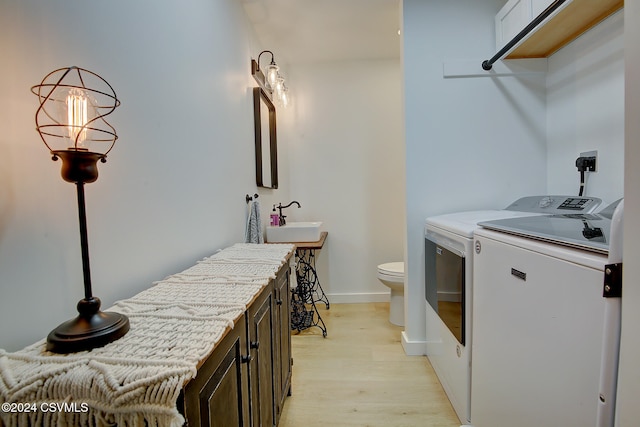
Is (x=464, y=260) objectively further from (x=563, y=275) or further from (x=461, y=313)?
(x=563, y=275)

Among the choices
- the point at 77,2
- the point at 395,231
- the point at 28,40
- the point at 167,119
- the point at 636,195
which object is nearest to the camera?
the point at 636,195

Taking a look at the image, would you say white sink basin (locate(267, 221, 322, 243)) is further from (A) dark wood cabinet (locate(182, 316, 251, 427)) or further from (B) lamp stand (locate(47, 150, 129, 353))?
(B) lamp stand (locate(47, 150, 129, 353))

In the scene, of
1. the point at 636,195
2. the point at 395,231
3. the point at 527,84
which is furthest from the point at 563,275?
the point at 395,231

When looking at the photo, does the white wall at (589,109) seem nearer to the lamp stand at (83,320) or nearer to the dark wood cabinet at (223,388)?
the dark wood cabinet at (223,388)

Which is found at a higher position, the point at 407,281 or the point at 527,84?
the point at 527,84

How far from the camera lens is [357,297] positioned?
3105 mm

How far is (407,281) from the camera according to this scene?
211 cm

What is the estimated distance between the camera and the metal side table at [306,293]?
248 cm

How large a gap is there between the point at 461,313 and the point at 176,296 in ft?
3.98

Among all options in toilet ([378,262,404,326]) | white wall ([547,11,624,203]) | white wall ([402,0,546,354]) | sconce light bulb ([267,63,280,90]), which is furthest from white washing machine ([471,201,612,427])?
sconce light bulb ([267,63,280,90])

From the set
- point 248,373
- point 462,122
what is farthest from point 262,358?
point 462,122

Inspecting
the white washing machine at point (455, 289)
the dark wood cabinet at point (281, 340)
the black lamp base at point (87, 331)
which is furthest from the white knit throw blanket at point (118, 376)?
the white washing machine at point (455, 289)

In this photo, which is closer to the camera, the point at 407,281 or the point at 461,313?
the point at 461,313

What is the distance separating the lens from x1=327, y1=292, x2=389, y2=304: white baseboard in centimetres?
309
